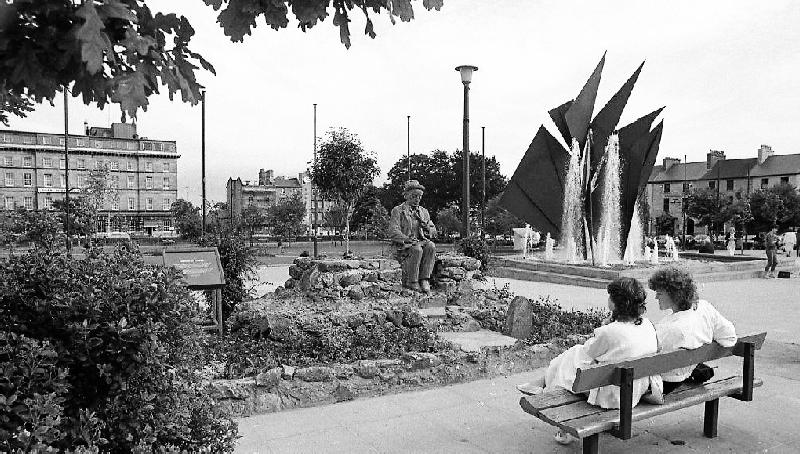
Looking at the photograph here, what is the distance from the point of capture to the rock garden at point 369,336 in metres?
5.50

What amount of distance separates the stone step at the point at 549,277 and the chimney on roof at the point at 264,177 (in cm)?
9003

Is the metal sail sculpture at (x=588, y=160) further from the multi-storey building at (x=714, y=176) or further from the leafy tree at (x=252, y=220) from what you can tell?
the multi-storey building at (x=714, y=176)

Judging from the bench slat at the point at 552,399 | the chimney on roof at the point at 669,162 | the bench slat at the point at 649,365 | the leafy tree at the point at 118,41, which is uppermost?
the chimney on roof at the point at 669,162

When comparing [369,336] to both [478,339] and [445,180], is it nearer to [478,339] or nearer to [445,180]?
[478,339]

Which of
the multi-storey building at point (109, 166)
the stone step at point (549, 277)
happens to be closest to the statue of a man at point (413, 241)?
the stone step at point (549, 277)

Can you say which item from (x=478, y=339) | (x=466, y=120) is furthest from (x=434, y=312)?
(x=466, y=120)

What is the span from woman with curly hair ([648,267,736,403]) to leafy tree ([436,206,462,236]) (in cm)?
4490

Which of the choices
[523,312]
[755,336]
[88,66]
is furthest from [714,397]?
[88,66]

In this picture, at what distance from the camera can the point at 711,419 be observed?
466 centimetres

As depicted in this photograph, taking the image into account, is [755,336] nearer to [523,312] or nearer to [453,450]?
[453,450]

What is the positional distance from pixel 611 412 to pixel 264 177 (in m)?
106

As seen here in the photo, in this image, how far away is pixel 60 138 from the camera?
7606 cm

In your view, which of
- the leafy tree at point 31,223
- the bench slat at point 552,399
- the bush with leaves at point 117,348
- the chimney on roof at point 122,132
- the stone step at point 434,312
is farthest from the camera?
the chimney on roof at point 122,132

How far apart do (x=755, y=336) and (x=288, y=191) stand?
4155 inches
